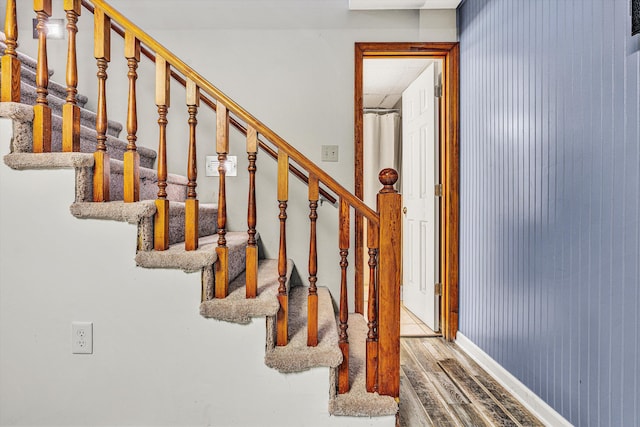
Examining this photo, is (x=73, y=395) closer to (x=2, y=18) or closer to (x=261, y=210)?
(x=261, y=210)

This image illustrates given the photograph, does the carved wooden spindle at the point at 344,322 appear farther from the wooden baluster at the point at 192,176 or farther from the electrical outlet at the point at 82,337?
the electrical outlet at the point at 82,337

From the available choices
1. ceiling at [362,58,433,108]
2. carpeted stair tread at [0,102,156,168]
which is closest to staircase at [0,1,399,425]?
carpeted stair tread at [0,102,156,168]

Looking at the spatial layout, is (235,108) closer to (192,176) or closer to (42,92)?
(192,176)

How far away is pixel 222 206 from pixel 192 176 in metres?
0.18

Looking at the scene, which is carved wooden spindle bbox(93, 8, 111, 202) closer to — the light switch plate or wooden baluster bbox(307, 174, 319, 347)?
wooden baluster bbox(307, 174, 319, 347)

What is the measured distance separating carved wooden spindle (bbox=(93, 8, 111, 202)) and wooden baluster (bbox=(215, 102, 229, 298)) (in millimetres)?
472

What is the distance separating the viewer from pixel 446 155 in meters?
2.71

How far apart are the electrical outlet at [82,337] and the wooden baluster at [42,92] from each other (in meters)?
0.75

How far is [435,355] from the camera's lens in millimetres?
2430

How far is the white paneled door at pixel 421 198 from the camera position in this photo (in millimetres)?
2863

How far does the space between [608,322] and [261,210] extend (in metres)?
2.01

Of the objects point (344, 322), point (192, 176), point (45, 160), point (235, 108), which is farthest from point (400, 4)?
point (45, 160)

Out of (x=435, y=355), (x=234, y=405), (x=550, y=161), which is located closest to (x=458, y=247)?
(x=435, y=355)

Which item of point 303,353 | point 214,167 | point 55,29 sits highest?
point 55,29
